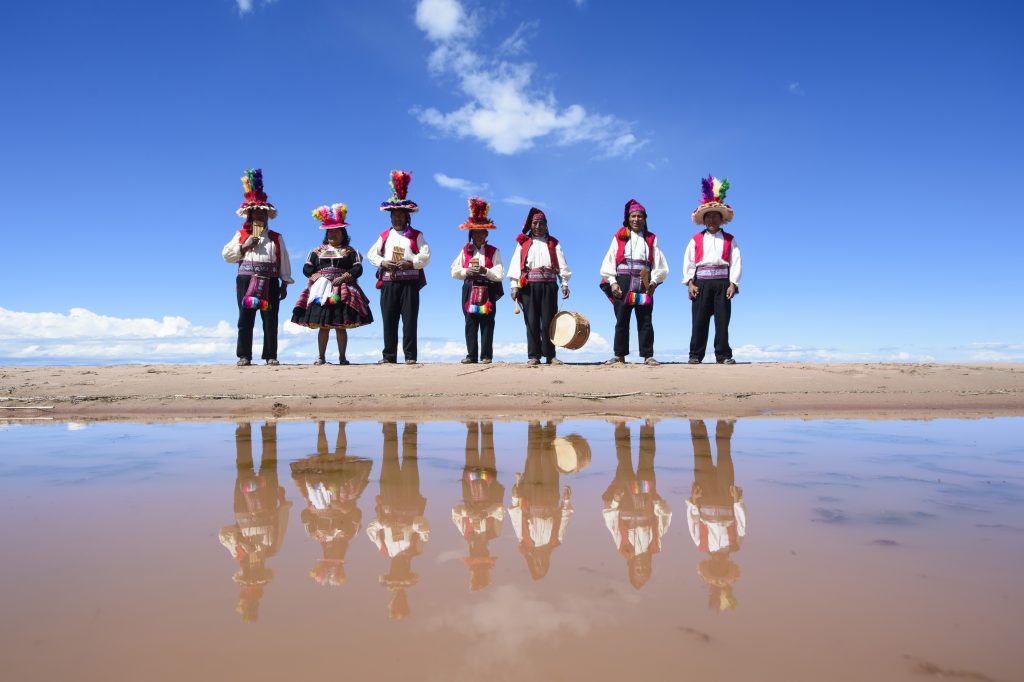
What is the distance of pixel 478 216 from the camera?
26.3 feet

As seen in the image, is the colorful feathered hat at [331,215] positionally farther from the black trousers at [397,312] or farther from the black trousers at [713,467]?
the black trousers at [713,467]

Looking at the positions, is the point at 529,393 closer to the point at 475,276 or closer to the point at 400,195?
the point at 475,276

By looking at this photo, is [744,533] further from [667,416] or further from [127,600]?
[667,416]

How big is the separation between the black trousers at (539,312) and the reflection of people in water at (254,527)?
5.14 metres

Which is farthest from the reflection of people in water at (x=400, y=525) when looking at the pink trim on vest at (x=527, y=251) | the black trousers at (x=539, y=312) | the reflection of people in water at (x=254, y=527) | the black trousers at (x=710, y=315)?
the black trousers at (x=710, y=315)

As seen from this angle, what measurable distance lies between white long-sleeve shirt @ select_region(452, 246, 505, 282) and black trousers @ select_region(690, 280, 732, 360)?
2.63 metres

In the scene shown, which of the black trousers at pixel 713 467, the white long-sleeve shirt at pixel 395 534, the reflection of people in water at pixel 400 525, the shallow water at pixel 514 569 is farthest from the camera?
the black trousers at pixel 713 467

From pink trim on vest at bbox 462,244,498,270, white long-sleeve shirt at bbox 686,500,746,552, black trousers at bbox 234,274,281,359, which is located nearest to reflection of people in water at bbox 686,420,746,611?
white long-sleeve shirt at bbox 686,500,746,552

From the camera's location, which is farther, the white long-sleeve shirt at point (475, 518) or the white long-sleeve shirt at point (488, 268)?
the white long-sleeve shirt at point (488, 268)

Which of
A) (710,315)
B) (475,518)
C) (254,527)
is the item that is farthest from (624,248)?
(254,527)

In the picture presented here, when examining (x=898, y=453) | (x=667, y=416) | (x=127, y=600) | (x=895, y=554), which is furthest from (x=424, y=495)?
(x=667, y=416)

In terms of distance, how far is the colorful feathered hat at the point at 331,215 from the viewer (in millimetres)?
7938

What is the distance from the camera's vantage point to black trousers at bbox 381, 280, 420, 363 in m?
7.94

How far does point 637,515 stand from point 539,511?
31 centimetres
